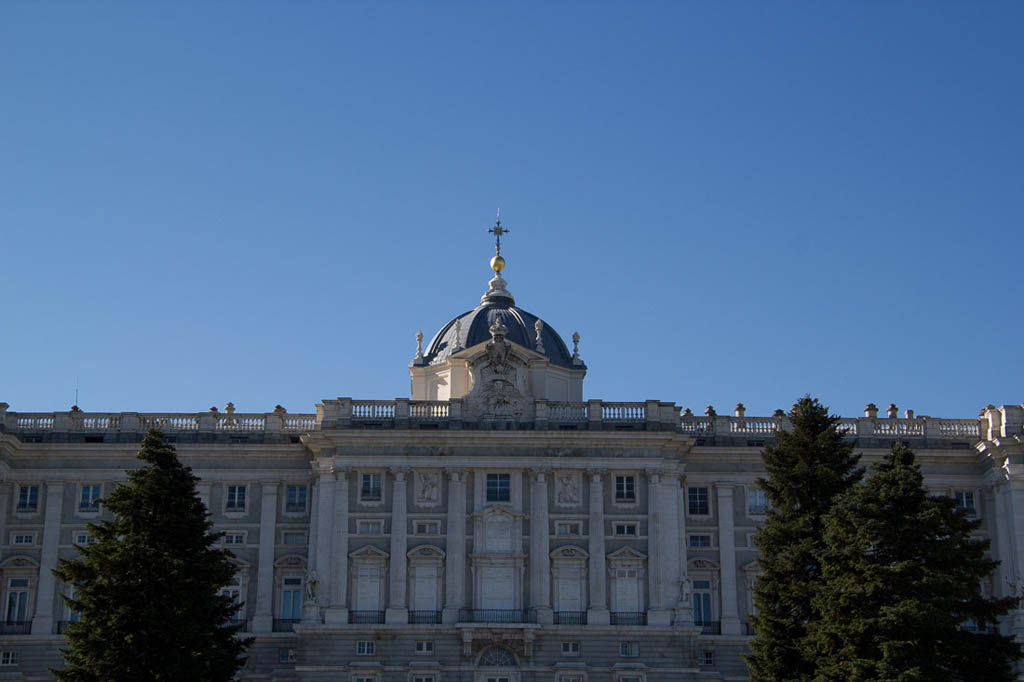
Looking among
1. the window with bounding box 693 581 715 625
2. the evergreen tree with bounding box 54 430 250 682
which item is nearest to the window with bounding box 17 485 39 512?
the evergreen tree with bounding box 54 430 250 682

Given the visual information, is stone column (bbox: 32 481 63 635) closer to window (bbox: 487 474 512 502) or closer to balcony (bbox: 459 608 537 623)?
balcony (bbox: 459 608 537 623)

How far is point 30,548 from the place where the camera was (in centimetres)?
6400

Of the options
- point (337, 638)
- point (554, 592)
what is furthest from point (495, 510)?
point (337, 638)

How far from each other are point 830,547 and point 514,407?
18236 mm

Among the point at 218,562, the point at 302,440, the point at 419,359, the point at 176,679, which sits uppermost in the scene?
the point at 419,359

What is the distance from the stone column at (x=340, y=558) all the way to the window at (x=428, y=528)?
123 inches

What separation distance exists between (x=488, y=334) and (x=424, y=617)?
15.2 m

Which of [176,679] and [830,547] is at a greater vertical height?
[830,547]

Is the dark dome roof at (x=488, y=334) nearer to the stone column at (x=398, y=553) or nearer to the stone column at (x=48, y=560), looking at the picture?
the stone column at (x=398, y=553)

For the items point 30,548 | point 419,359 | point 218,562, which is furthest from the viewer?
point 419,359

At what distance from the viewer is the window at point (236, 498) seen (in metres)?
64.8

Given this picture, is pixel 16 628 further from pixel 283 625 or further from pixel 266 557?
pixel 283 625

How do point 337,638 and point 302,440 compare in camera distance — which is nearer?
point 337,638

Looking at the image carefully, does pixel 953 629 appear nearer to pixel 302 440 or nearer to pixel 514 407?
pixel 514 407
